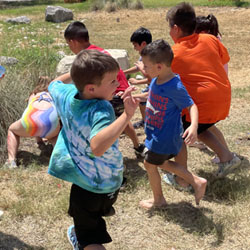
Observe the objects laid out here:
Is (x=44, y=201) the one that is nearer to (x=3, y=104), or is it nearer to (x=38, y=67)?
(x=3, y=104)

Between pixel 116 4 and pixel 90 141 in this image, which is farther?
pixel 116 4

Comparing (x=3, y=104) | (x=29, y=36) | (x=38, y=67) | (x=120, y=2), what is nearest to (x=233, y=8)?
(x=120, y=2)

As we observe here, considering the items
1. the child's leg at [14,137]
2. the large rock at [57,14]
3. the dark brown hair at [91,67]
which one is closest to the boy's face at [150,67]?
the dark brown hair at [91,67]

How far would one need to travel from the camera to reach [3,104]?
190 inches

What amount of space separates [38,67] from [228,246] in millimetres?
4278

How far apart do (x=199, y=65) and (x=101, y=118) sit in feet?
5.73

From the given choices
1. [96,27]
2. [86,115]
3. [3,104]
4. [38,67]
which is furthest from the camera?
[96,27]

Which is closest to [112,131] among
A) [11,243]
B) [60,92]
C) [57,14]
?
[60,92]

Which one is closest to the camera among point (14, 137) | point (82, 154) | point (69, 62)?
point (82, 154)

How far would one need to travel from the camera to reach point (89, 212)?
2.22m

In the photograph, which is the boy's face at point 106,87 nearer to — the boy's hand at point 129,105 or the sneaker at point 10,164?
the boy's hand at point 129,105

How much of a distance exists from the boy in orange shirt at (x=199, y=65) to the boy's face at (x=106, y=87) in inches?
58.0

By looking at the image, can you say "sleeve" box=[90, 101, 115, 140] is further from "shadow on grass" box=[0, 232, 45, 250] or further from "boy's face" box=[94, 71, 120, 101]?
"shadow on grass" box=[0, 232, 45, 250]

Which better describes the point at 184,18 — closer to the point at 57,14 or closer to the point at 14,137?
the point at 14,137
